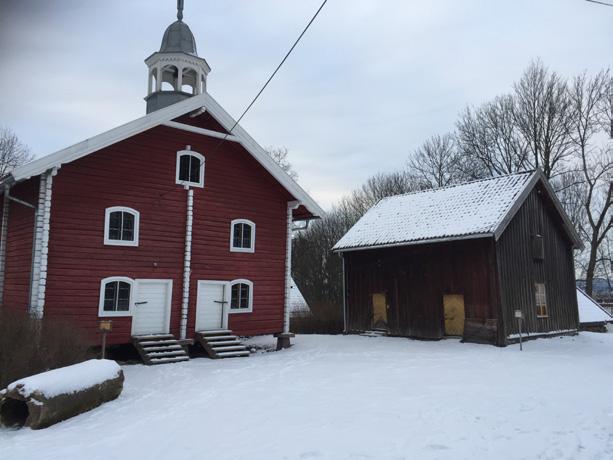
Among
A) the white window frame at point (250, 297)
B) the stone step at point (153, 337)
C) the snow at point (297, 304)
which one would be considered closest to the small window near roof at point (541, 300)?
the white window frame at point (250, 297)

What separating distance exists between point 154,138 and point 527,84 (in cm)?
2608

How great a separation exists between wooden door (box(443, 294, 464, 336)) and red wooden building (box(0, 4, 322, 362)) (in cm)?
578

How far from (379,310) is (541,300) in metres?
6.13

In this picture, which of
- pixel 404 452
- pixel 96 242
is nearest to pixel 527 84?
pixel 96 242

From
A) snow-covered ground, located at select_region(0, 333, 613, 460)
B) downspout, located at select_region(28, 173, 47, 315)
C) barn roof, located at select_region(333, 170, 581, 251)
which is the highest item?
barn roof, located at select_region(333, 170, 581, 251)

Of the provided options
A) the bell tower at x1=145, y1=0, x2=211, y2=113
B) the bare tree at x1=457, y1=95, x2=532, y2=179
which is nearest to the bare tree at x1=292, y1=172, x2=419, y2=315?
the bare tree at x1=457, y1=95, x2=532, y2=179

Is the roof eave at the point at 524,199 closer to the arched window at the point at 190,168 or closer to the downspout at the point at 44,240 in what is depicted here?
the arched window at the point at 190,168

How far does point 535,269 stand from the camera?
19281mm

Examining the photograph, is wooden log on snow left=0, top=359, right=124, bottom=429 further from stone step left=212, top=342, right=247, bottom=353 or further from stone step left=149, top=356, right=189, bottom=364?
stone step left=212, top=342, right=247, bottom=353

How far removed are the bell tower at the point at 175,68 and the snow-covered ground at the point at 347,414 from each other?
357 inches

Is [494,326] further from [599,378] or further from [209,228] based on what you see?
[209,228]

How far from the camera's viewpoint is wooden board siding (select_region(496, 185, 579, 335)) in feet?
58.1

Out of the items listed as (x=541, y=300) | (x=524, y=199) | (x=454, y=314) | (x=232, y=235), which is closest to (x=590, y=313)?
(x=541, y=300)

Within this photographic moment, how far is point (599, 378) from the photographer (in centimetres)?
1111
